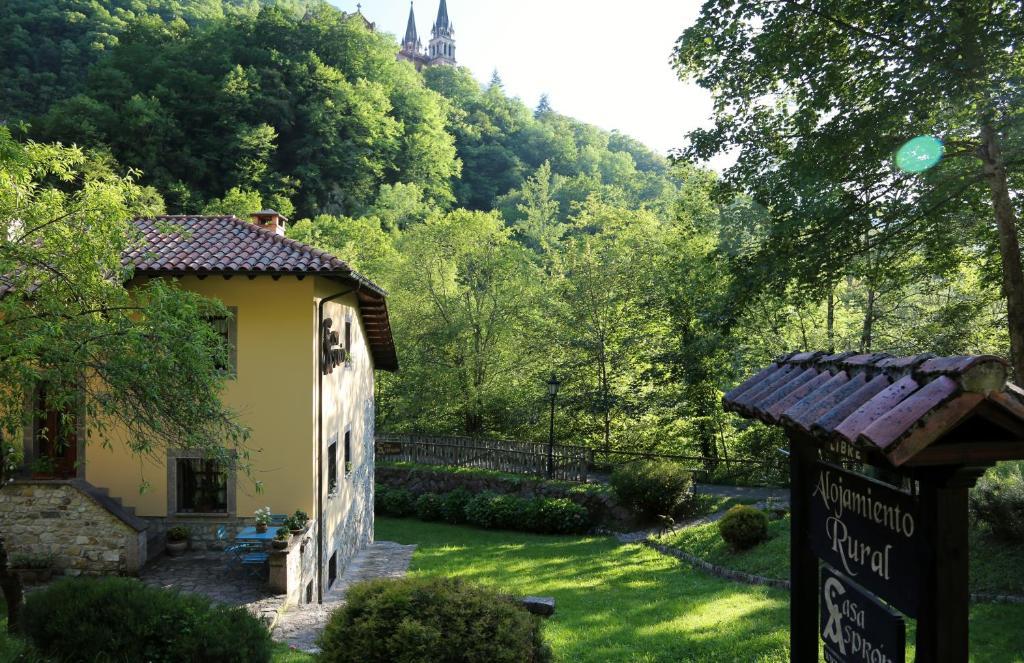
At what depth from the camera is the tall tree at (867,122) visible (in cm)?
948

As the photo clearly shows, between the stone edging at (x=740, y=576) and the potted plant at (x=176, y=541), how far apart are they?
10.3 meters

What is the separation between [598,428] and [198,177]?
111 feet

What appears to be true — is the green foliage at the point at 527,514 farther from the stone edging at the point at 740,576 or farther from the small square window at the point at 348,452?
the small square window at the point at 348,452

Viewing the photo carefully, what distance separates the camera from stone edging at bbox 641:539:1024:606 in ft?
31.3

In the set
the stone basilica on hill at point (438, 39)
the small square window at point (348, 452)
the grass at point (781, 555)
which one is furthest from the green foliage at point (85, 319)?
the stone basilica on hill at point (438, 39)

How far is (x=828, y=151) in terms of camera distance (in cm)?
1107

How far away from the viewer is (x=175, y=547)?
12.3 meters

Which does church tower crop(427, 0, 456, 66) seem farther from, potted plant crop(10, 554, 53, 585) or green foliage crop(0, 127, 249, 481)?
green foliage crop(0, 127, 249, 481)

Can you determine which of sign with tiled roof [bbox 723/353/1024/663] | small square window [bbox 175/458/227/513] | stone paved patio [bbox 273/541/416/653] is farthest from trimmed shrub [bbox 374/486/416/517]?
sign with tiled roof [bbox 723/353/1024/663]

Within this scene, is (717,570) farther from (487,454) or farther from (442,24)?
(442,24)

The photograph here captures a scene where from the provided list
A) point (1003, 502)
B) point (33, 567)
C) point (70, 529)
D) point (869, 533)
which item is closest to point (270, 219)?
point (70, 529)

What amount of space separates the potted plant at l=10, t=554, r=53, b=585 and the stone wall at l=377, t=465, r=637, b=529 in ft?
43.6

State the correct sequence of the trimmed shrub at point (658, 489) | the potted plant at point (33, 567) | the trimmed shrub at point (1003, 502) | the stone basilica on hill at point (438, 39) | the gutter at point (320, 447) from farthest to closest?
the stone basilica on hill at point (438, 39), the trimmed shrub at point (658, 489), the gutter at point (320, 447), the potted plant at point (33, 567), the trimmed shrub at point (1003, 502)

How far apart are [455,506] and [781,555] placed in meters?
11.5
